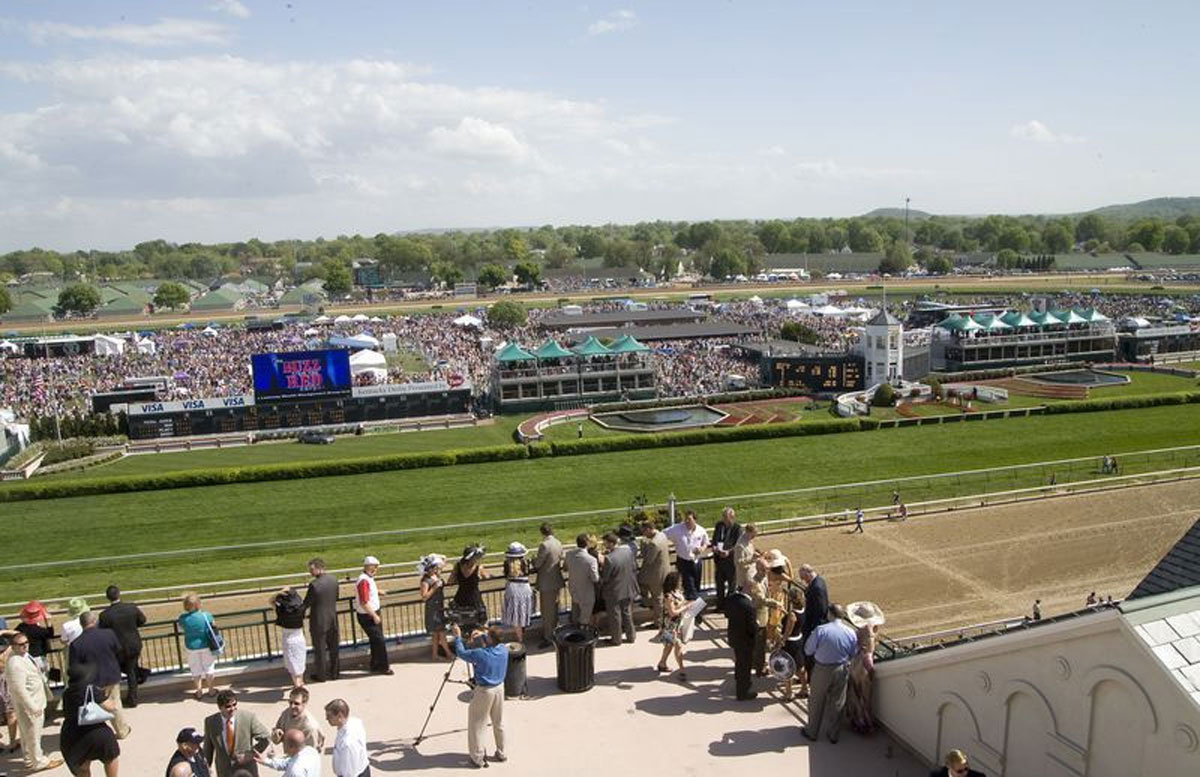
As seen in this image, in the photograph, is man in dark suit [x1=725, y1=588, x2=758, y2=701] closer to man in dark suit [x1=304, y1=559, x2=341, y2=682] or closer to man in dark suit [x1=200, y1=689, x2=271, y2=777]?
man in dark suit [x1=304, y1=559, x2=341, y2=682]

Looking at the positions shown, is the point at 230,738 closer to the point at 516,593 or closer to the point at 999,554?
the point at 516,593

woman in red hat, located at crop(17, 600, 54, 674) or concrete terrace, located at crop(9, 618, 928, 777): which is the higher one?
woman in red hat, located at crop(17, 600, 54, 674)

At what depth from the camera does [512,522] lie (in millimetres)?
29625

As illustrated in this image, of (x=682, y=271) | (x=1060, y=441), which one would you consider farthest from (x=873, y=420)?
(x=682, y=271)

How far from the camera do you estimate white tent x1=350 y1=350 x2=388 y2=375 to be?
191ft

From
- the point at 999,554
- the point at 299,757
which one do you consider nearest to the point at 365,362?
the point at 999,554

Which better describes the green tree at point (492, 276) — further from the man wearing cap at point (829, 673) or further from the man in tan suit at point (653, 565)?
the man wearing cap at point (829, 673)

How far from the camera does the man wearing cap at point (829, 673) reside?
8.42 meters

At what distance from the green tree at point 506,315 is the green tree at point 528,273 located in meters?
54.8

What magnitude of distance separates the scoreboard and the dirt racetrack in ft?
81.5

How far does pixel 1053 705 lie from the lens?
6.92m

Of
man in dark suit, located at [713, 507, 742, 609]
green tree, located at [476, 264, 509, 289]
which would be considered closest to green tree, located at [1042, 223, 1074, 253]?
green tree, located at [476, 264, 509, 289]

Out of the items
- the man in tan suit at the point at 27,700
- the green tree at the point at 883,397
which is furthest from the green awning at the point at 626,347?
the man in tan suit at the point at 27,700

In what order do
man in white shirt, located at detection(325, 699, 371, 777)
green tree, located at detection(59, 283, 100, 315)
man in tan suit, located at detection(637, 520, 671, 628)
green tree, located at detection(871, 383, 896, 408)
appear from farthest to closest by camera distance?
green tree, located at detection(59, 283, 100, 315)
green tree, located at detection(871, 383, 896, 408)
man in tan suit, located at detection(637, 520, 671, 628)
man in white shirt, located at detection(325, 699, 371, 777)
